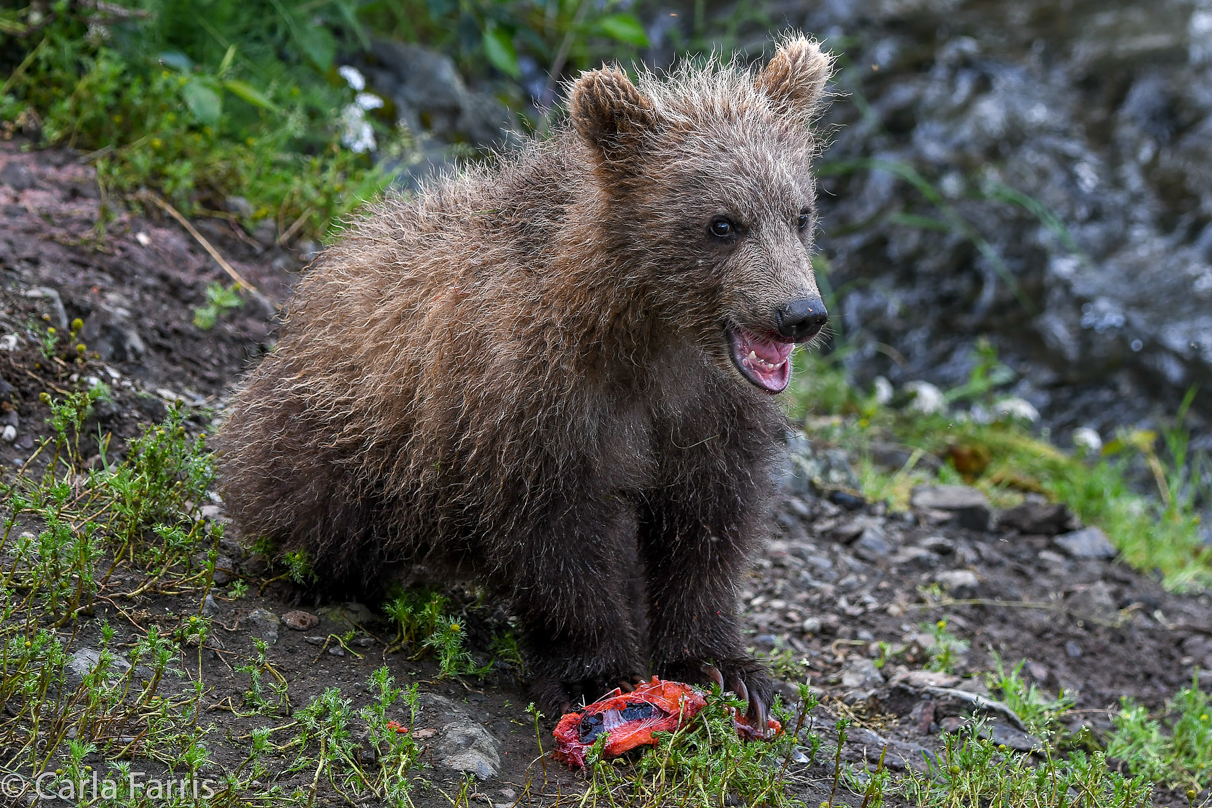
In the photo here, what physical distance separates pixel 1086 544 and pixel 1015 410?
5.93 ft

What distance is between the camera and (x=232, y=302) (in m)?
5.54

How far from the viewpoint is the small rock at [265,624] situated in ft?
12.7

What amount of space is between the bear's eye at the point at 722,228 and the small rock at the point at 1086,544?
3.55 m

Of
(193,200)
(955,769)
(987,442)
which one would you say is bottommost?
(955,769)

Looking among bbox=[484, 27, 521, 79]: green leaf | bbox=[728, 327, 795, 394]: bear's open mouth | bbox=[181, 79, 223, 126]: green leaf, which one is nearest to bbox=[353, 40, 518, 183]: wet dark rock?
bbox=[484, 27, 521, 79]: green leaf

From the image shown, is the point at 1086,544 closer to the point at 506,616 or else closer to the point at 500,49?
the point at 506,616

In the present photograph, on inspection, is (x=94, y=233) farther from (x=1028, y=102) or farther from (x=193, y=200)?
(x=1028, y=102)

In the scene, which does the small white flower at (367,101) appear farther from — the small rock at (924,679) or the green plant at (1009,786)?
the green plant at (1009,786)

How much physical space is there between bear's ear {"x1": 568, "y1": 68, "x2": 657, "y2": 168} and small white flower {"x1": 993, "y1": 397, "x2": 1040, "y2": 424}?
16.3 feet

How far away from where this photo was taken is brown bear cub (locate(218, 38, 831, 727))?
3.53 metres

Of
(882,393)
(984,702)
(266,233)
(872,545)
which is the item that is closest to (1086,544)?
(872,545)

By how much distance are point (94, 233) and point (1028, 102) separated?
862cm

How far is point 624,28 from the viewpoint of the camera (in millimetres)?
7309

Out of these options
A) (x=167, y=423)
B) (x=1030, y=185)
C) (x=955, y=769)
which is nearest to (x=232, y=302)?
(x=167, y=423)
